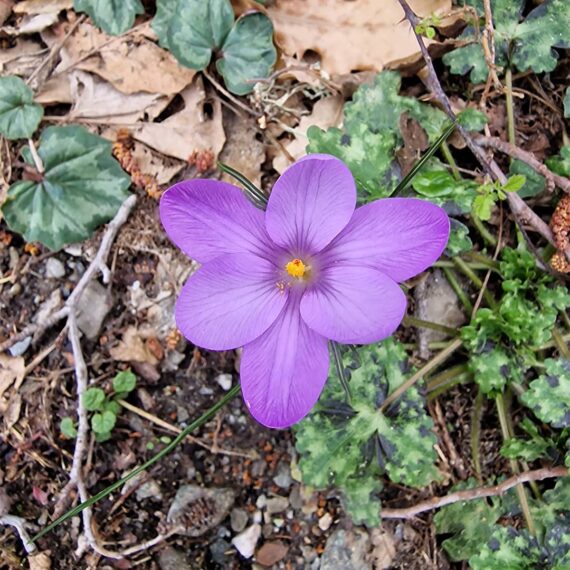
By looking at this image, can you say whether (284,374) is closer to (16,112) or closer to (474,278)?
(474,278)

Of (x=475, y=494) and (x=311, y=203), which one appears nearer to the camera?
(x=311, y=203)

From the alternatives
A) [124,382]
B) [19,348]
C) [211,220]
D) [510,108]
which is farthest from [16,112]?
[510,108]

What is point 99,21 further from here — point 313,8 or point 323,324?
point 323,324

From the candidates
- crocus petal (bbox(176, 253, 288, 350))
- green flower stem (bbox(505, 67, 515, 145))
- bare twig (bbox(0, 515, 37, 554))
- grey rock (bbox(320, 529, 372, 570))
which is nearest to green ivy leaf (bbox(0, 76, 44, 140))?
crocus petal (bbox(176, 253, 288, 350))

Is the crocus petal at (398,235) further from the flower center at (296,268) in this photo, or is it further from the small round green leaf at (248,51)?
the small round green leaf at (248,51)

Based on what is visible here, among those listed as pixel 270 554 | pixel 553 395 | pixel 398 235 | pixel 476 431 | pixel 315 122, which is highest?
pixel 398 235

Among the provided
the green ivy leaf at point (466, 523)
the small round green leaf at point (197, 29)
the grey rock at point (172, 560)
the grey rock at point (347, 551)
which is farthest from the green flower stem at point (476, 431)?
the small round green leaf at point (197, 29)

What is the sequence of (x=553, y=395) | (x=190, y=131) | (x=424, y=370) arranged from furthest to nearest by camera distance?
(x=190, y=131) → (x=424, y=370) → (x=553, y=395)

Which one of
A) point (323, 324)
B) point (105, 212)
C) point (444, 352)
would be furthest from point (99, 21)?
point (444, 352)
